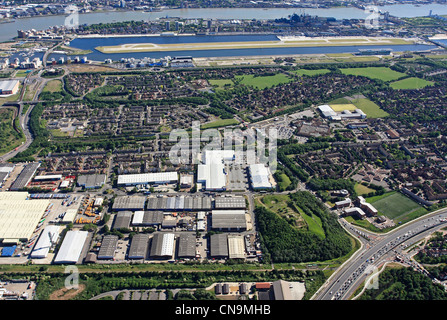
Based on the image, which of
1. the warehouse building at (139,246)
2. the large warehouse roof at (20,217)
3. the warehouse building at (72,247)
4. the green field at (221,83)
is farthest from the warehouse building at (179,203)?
the green field at (221,83)

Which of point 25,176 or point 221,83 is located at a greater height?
point 221,83

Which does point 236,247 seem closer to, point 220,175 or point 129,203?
point 220,175

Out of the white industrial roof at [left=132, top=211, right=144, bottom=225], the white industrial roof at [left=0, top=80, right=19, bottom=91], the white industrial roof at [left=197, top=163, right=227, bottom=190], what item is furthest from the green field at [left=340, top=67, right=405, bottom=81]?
the white industrial roof at [left=0, top=80, right=19, bottom=91]

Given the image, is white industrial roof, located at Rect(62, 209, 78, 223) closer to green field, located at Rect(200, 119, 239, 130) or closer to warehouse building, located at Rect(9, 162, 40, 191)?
warehouse building, located at Rect(9, 162, 40, 191)

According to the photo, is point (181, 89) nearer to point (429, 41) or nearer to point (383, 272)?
point (383, 272)

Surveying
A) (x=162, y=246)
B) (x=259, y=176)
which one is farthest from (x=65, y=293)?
(x=259, y=176)

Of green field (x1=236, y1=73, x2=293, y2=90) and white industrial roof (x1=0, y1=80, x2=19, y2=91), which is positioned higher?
white industrial roof (x1=0, y1=80, x2=19, y2=91)

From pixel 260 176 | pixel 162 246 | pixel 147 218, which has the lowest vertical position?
pixel 162 246

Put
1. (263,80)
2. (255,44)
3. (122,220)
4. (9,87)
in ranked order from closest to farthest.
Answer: (122,220)
(9,87)
(263,80)
(255,44)

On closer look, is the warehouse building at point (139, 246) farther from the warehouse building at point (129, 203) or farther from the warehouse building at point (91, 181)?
the warehouse building at point (91, 181)
